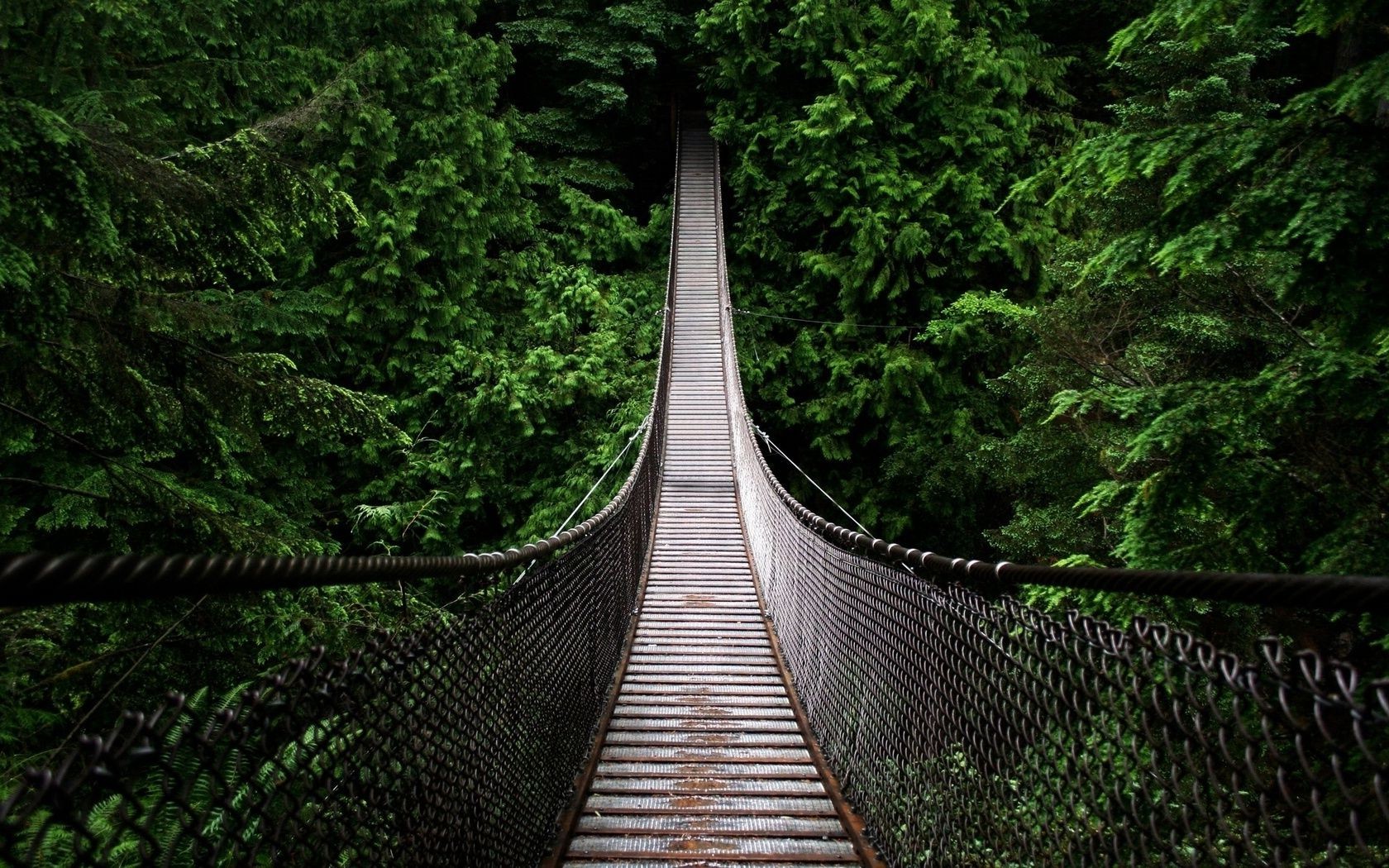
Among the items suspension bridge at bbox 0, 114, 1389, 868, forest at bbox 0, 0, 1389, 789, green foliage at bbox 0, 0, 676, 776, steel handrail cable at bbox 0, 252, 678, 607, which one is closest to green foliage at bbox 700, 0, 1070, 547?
forest at bbox 0, 0, 1389, 789

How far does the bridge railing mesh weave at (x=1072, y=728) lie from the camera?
0.91 meters

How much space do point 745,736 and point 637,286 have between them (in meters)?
10.3

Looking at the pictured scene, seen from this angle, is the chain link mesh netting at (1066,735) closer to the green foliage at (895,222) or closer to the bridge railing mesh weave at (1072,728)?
the bridge railing mesh weave at (1072,728)

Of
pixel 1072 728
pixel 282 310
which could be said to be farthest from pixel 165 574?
pixel 282 310

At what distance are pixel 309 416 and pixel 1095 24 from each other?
572 inches

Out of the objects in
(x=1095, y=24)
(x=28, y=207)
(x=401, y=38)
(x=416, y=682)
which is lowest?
(x=416, y=682)

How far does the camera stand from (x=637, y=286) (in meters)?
13.0

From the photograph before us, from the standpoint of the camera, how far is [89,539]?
4895 mm

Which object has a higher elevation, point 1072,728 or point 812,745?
point 1072,728

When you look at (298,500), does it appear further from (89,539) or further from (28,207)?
(28,207)

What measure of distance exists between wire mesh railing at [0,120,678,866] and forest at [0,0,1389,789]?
0.26 metres

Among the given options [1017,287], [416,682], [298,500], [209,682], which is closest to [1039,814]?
[416,682]

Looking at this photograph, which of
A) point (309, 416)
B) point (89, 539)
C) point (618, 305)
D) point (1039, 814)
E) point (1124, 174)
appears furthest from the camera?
point (618, 305)

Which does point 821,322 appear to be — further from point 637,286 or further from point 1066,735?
point 1066,735
